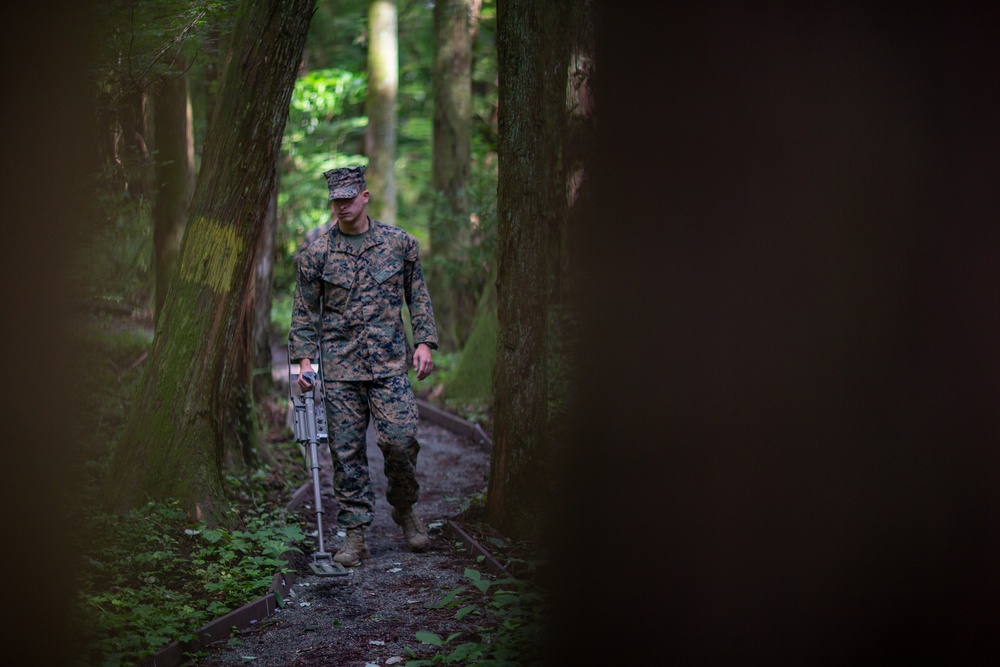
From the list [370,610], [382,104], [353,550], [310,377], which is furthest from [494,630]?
[382,104]

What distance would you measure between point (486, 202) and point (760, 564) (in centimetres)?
1379

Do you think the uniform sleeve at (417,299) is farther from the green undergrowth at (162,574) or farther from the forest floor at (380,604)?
the green undergrowth at (162,574)

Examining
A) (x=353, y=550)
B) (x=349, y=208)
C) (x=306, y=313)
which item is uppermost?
(x=349, y=208)

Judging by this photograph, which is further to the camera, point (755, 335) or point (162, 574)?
point (162, 574)

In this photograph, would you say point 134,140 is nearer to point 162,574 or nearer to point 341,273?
point 341,273

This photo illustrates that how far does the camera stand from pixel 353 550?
650cm

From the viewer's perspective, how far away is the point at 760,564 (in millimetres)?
1949

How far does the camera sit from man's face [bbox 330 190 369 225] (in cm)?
649

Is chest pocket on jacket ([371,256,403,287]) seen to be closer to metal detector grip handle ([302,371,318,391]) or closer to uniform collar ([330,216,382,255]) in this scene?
uniform collar ([330,216,382,255])

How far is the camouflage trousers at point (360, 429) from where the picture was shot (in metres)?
6.56

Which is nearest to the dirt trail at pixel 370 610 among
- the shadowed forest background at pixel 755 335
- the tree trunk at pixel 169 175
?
the shadowed forest background at pixel 755 335

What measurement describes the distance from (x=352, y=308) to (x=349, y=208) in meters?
0.69

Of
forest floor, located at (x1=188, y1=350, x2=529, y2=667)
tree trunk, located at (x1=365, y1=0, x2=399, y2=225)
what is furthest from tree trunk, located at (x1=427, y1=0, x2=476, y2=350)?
forest floor, located at (x1=188, y1=350, x2=529, y2=667)

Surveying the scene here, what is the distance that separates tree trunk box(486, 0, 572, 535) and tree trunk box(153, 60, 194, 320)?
5.67m
